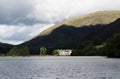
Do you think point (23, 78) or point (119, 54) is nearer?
point (23, 78)

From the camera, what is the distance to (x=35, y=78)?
7425cm

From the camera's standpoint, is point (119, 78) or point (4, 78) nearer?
point (119, 78)

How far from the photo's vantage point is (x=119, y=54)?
19300 cm

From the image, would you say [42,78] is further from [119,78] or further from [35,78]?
[119,78]

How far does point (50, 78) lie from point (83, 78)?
24.0 ft

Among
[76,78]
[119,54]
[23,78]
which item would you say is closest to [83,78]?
[76,78]

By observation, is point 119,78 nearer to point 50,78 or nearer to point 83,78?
point 83,78

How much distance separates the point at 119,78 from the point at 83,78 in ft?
26.5

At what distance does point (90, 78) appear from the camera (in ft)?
224

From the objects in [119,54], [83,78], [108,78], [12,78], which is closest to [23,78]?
[12,78]

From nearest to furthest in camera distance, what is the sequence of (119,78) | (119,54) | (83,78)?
(119,78) → (83,78) → (119,54)

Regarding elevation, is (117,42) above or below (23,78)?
above

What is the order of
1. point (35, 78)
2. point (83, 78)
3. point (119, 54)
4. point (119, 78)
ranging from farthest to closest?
point (119, 54) → point (35, 78) → point (83, 78) → point (119, 78)

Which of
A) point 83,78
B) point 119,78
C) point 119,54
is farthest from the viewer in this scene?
point 119,54
